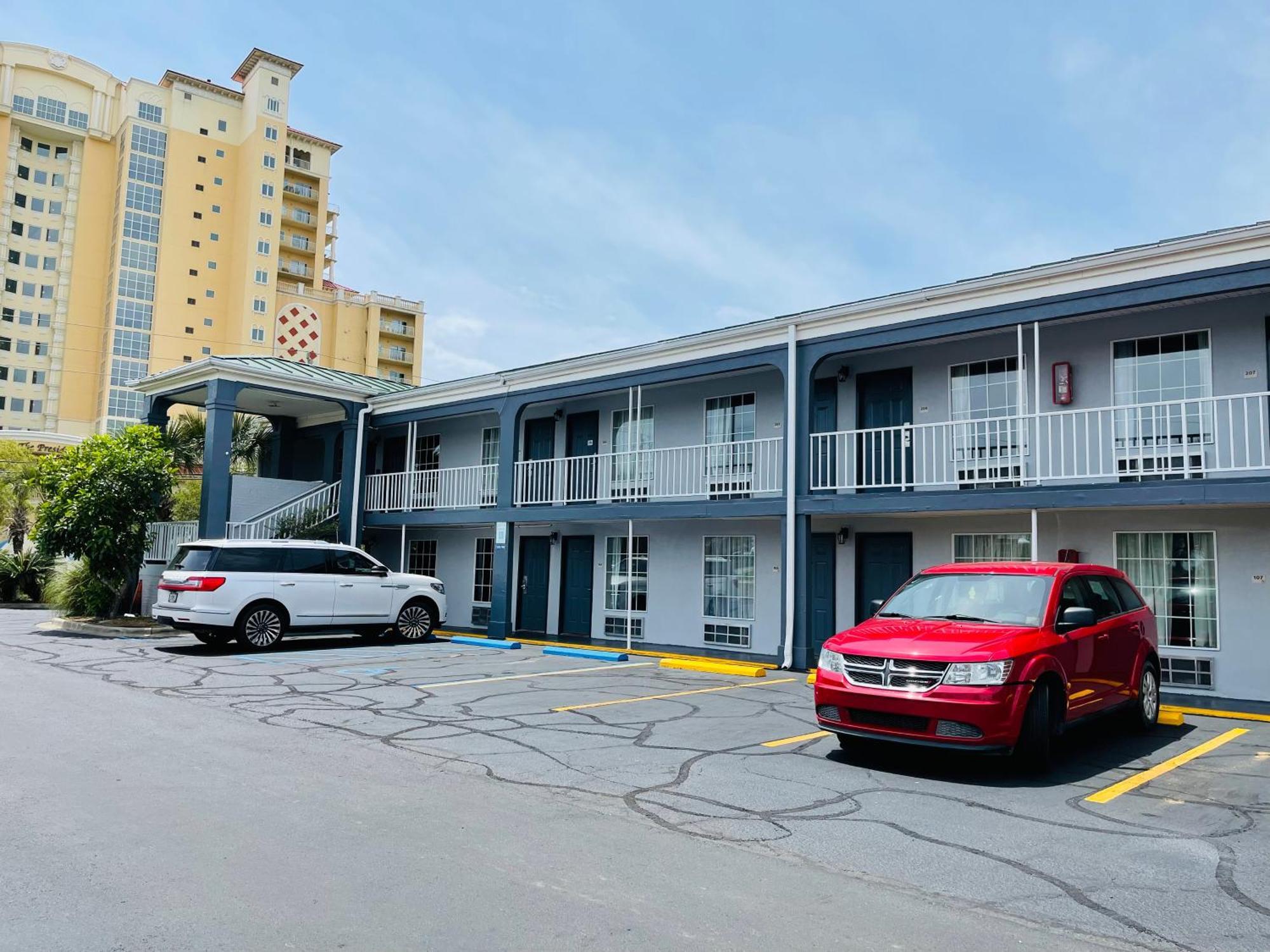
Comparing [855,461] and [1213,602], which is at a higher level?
[855,461]

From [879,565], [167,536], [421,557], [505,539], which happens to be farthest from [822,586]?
[167,536]

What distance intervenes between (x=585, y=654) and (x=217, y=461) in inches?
382

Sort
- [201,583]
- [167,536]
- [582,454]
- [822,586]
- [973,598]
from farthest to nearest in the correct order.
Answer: [167,536] → [582,454] → [822,586] → [201,583] → [973,598]

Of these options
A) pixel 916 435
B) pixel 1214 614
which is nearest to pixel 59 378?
pixel 916 435

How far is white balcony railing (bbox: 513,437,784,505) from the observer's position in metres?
16.5

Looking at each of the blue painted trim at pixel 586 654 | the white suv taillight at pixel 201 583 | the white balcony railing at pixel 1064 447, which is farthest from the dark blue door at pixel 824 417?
the white suv taillight at pixel 201 583

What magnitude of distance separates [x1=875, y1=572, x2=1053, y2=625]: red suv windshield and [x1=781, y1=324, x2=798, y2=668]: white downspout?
16.8ft

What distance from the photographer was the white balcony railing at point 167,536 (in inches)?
812

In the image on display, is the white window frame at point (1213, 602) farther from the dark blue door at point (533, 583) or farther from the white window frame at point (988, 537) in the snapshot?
the dark blue door at point (533, 583)

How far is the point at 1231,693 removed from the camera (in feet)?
39.1

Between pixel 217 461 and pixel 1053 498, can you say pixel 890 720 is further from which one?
pixel 217 461

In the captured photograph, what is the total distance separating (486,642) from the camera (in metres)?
A: 18.0

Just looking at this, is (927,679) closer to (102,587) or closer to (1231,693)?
(1231,693)

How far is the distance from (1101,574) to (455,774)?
6419 millimetres
